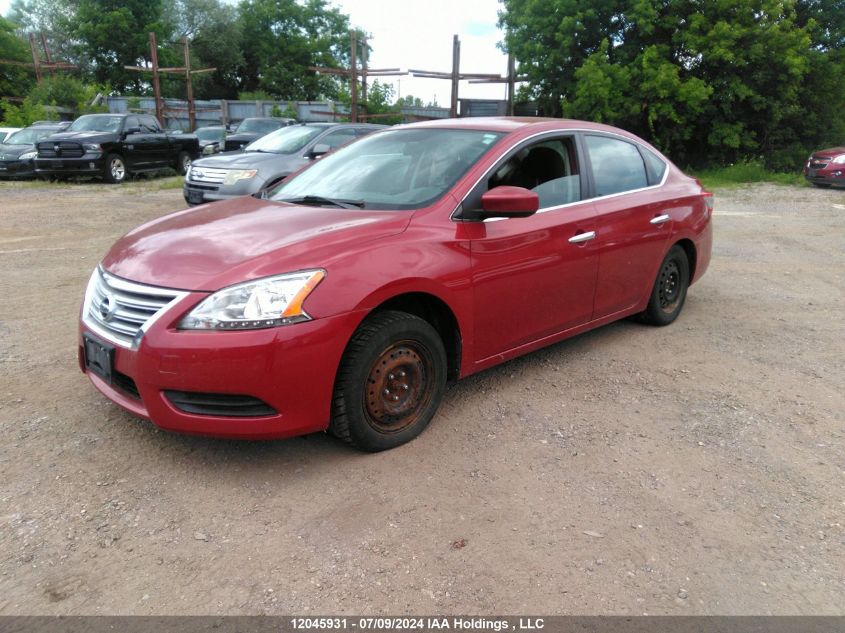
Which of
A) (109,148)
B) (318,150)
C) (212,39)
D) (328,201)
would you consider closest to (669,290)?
(328,201)

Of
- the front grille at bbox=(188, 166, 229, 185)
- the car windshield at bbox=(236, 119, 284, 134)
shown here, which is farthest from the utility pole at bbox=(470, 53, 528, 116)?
the front grille at bbox=(188, 166, 229, 185)

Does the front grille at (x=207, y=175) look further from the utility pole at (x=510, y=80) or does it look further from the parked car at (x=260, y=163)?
the utility pole at (x=510, y=80)

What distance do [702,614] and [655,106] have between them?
21974 millimetres

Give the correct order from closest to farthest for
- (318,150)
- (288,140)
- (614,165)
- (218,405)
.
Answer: (218,405) → (614,165) → (318,150) → (288,140)

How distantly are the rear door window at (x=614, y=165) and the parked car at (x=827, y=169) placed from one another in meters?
15.4

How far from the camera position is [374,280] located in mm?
3211

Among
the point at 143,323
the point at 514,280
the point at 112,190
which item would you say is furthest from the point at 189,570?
the point at 112,190

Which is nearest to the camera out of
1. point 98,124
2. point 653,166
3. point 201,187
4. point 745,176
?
point 653,166

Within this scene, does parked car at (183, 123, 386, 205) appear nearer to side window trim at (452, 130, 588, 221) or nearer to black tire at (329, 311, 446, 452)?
side window trim at (452, 130, 588, 221)

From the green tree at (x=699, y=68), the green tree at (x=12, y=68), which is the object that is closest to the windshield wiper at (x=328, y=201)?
the green tree at (x=699, y=68)

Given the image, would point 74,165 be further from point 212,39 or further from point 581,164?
point 212,39

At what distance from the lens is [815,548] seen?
9.07 feet

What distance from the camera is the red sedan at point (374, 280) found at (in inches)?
117

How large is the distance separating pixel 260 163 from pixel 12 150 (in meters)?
10.7
